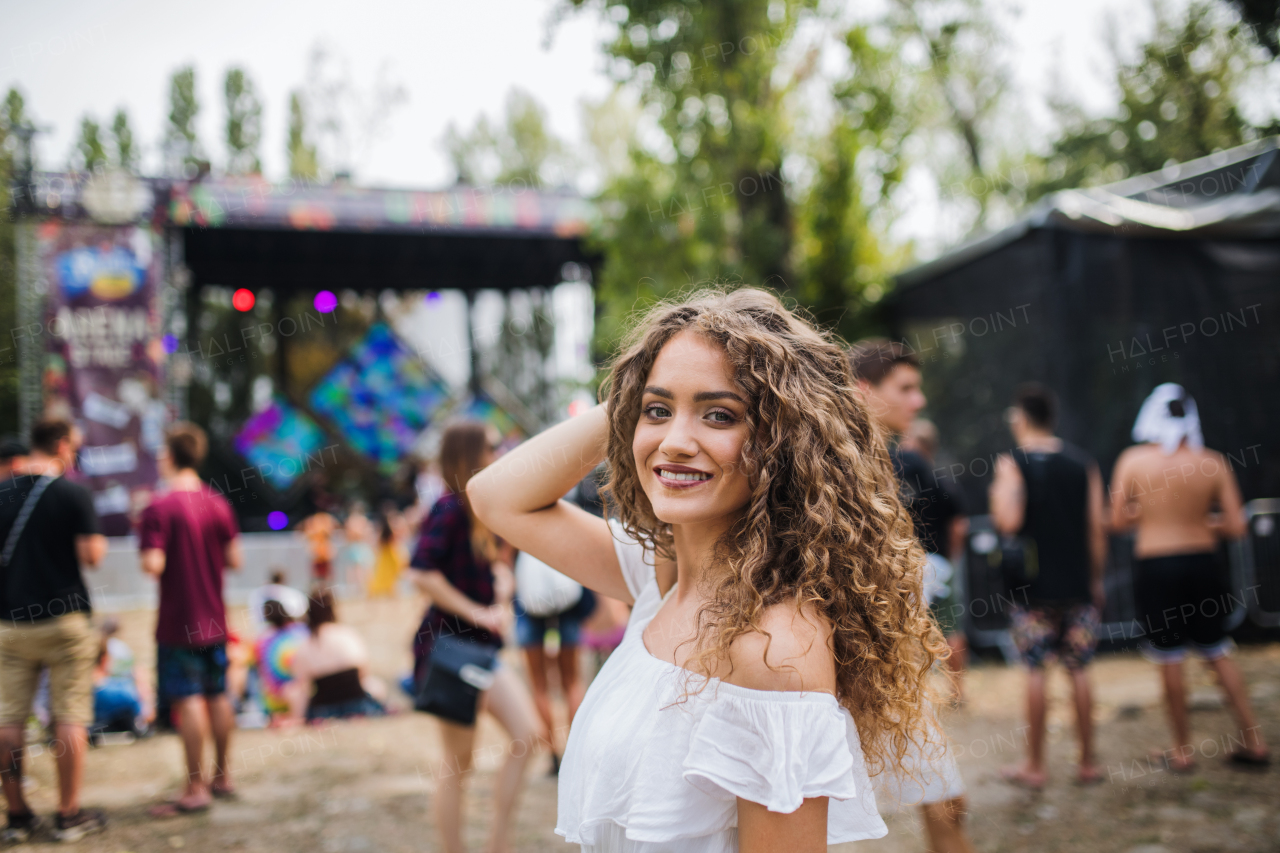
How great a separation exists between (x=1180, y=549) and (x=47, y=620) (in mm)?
5872

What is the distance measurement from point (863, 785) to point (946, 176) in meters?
21.4

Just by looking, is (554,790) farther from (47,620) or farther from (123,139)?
(123,139)

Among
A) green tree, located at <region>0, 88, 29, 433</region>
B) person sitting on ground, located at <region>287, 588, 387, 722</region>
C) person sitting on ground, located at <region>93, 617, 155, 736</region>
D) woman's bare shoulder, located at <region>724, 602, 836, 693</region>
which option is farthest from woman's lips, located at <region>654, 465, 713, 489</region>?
green tree, located at <region>0, 88, 29, 433</region>

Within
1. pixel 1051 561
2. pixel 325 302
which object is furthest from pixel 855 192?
pixel 325 302

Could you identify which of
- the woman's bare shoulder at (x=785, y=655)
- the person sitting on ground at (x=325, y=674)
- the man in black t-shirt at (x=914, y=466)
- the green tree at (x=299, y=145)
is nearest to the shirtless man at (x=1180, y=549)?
the man in black t-shirt at (x=914, y=466)

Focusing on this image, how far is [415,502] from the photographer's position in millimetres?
13117

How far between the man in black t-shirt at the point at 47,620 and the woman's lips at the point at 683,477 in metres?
3.74

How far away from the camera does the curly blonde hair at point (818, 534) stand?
1.20 metres

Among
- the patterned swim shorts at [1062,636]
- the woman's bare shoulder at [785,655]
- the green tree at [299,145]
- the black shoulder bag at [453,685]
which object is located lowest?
the patterned swim shorts at [1062,636]

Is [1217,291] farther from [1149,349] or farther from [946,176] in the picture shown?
[946,176]

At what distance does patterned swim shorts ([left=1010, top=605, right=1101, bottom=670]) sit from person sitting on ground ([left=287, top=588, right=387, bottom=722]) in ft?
14.9

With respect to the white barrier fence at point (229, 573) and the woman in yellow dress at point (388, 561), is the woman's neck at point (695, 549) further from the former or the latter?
the woman in yellow dress at point (388, 561)

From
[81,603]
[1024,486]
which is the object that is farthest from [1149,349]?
[81,603]

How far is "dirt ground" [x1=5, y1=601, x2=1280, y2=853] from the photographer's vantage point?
11.8 feet
